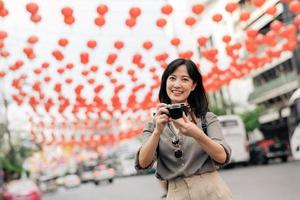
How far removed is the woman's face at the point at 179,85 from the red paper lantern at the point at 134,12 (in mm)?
11236

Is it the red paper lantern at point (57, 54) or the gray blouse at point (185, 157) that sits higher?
the red paper lantern at point (57, 54)

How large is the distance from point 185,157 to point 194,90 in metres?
0.40

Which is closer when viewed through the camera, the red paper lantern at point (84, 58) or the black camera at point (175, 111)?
the black camera at point (175, 111)

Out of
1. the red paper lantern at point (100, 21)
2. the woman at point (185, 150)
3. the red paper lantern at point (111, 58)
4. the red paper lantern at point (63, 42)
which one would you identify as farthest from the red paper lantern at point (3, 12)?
the woman at point (185, 150)

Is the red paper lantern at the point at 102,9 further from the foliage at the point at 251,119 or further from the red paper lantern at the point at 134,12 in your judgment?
the foliage at the point at 251,119

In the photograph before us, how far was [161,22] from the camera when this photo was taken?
1584 centimetres

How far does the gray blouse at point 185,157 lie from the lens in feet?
8.33

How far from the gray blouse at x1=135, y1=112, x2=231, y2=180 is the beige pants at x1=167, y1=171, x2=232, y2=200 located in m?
0.03

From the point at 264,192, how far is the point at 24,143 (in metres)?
38.9

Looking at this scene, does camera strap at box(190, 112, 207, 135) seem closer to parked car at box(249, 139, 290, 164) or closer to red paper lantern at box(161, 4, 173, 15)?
red paper lantern at box(161, 4, 173, 15)

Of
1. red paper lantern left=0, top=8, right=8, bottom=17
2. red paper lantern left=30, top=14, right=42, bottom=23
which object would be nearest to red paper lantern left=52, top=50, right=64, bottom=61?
red paper lantern left=30, top=14, right=42, bottom=23

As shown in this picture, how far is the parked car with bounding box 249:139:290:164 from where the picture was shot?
89.0 ft

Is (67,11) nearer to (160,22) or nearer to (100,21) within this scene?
(100,21)

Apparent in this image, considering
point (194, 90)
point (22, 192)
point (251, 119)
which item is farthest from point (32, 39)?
point (251, 119)
